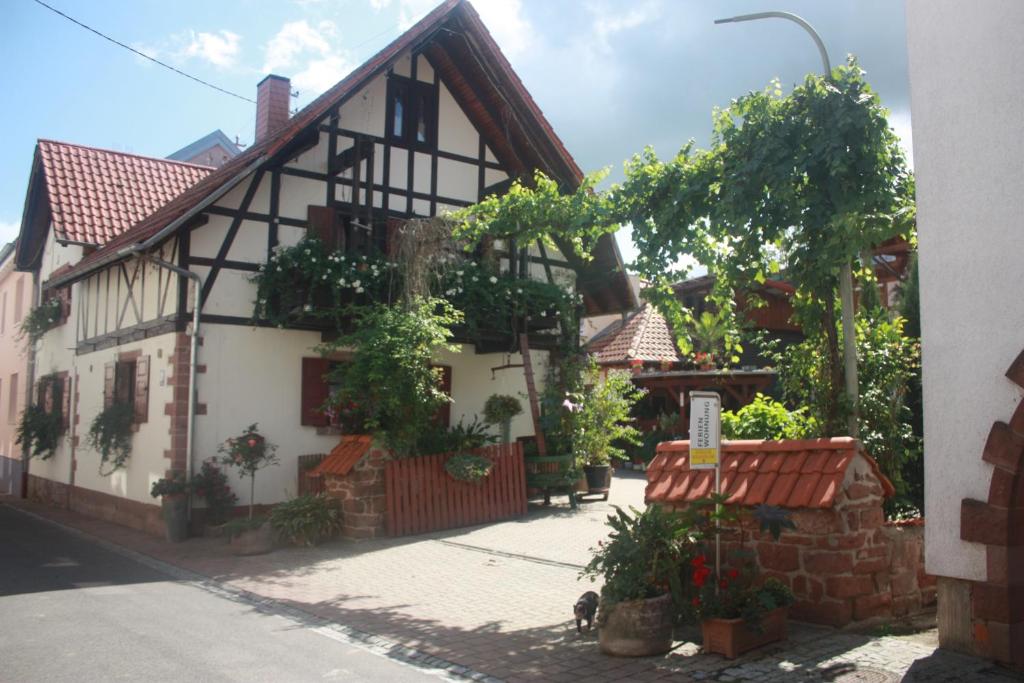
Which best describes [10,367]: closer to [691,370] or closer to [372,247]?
[372,247]

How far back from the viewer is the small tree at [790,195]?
7457 mm

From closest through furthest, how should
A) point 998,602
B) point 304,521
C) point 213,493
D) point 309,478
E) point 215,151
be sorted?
point 998,602
point 304,521
point 213,493
point 309,478
point 215,151

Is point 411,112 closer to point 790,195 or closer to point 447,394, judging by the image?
point 447,394

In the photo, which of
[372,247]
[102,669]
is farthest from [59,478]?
[102,669]

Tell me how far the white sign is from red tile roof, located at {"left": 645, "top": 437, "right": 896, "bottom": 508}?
0.97 feet

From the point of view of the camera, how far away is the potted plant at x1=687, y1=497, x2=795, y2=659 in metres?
5.96

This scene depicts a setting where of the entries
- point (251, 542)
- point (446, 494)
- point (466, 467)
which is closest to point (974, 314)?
point (466, 467)

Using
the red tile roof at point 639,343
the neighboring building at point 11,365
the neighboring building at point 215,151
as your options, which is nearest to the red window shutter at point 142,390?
the neighboring building at point 11,365

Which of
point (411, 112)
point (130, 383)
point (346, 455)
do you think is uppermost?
point (411, 112)

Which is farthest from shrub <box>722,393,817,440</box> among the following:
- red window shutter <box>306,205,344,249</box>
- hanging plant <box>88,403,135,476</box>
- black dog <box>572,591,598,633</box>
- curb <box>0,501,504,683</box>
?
hanging plant <box>88,403,135,476</box>

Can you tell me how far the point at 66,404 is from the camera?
1770cm

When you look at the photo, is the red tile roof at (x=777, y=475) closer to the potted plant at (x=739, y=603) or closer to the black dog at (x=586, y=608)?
the potted plant at (x=739, y=603)

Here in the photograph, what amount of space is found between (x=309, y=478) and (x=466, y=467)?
96.7 inches

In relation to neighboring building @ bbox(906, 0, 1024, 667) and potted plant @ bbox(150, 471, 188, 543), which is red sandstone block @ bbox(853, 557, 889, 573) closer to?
neighboring building @ bbox(906, 0, 1024, 667)
